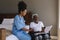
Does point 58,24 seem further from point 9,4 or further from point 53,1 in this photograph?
point 9,4

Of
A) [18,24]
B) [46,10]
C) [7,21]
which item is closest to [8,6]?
[7,21]

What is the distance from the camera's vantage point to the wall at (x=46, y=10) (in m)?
5.46

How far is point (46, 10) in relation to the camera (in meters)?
5.54

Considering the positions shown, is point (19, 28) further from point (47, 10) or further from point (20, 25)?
point (47, 10)

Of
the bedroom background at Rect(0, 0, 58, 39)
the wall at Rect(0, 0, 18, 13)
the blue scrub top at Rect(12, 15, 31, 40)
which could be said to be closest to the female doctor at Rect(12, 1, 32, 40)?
the blue scrub top at Rect(12, 15, 31, 40)

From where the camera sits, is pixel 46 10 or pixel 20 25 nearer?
pixel 20 25

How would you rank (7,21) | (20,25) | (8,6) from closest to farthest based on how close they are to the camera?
1. (20,25)
2. (7,21)
3. (8,6)

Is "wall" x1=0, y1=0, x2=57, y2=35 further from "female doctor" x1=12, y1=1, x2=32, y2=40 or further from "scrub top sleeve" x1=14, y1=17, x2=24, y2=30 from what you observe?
"scrub top sleeve" x1=14, y1=17, x2=24, y2=30

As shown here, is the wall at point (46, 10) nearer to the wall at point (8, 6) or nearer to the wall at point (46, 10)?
the wall at point (46, 10)

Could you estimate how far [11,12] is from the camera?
5879 millimetres

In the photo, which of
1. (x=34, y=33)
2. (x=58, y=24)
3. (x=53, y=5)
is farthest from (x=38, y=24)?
(x=53, y=5)

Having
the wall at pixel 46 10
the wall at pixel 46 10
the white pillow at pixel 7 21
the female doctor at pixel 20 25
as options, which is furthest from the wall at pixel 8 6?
the female doctor at pixel 20 25

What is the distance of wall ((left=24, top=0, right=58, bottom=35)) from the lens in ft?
17.9

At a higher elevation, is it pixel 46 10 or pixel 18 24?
pixel 46 10
